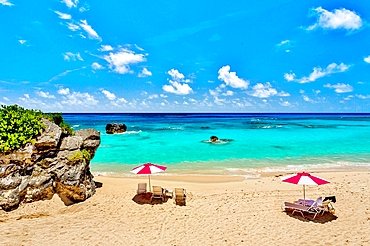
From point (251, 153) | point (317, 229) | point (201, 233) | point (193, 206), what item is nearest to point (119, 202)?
point (193, 206)

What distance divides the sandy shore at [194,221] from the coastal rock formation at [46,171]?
427 millimetres

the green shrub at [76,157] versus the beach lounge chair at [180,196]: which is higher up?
the green shrub at [76,157]

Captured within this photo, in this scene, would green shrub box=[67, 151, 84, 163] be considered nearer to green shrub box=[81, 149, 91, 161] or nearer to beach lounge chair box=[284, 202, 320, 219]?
green shrub box=[81, 149, 91, 161]

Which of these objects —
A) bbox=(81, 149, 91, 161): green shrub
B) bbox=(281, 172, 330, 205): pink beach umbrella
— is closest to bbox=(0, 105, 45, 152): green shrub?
bbox=(81, 149, 91, 161): green shrub

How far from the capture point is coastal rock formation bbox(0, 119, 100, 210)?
30.9 ft

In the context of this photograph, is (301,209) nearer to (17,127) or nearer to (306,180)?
(306,180)

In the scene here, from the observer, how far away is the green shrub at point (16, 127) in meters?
9.72

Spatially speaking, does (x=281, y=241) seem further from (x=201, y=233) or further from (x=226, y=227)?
(x=201, y=233)

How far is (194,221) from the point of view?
8.91m

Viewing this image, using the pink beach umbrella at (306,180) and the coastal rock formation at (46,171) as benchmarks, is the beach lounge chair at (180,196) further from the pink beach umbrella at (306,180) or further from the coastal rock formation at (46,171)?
the pink beach umbrella at (306,180)

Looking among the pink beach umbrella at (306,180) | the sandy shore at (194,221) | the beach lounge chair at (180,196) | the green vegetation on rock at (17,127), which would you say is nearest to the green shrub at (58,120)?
the green vegetation on rock at (17,127)

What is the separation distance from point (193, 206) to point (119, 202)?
11.1 feet

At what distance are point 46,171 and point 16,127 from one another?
7.46 feet

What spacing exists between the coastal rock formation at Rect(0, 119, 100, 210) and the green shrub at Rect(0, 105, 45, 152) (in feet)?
0.86
